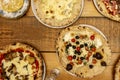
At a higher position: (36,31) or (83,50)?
(36,31)

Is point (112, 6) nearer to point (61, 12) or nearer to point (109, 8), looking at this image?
point (109, 8)

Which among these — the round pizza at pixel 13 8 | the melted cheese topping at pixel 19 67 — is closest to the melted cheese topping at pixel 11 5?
the round pizza at pixel 13 8

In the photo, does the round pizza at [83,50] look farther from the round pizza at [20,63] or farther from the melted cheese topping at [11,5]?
the melted cheese topping at [11,5]

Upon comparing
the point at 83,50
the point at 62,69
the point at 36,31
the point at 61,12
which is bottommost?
the point at 62,69

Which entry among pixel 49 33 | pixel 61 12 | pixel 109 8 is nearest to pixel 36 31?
pixel 49 33

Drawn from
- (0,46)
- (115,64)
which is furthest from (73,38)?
(0,46)

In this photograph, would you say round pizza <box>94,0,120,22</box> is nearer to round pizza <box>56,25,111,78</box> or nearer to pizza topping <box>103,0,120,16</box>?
pizza topping <box>103,0,120,16</box>
